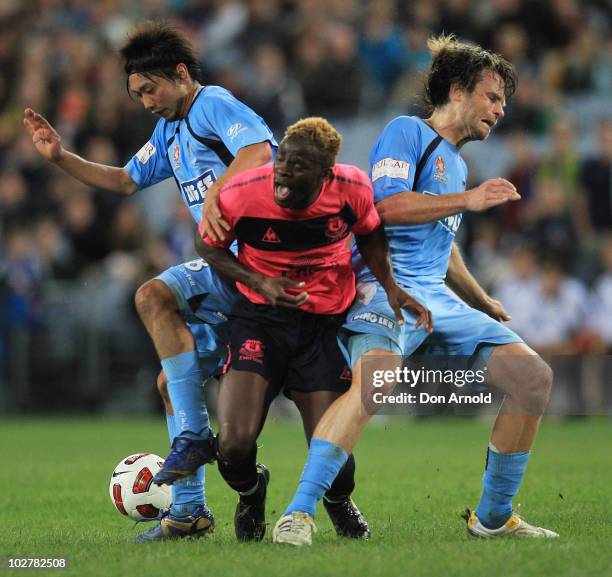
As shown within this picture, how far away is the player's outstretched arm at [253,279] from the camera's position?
6246 mm

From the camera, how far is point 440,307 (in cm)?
662

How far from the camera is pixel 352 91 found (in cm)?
1716

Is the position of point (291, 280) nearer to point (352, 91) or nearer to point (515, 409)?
point (515, 409)

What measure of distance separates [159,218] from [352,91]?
3193 mm

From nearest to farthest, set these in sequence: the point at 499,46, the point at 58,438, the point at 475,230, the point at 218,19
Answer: the point at 58,438
the point at 475,230
the point at 499,46
the point at 218,19

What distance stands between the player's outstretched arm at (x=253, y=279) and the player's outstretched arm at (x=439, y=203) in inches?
23.1

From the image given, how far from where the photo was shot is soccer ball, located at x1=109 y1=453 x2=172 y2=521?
7164mm

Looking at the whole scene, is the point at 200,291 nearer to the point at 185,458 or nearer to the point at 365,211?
the point at 185,458

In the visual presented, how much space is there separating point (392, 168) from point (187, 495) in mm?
2075

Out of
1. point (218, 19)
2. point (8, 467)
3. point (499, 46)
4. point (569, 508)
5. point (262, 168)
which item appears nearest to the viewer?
point (262, 168)

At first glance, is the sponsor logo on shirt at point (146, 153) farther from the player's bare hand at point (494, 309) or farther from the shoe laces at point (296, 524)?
the shoe laces at point (296, 524)

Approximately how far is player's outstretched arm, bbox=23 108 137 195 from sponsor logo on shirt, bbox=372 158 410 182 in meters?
1.68

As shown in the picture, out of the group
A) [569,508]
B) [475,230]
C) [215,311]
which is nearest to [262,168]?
[215,311]

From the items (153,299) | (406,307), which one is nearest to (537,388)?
(406,307)
